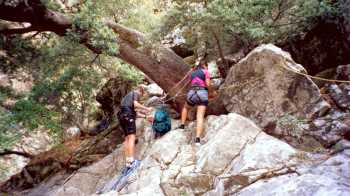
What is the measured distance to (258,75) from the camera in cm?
920

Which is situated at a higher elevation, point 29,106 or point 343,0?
point 343,0

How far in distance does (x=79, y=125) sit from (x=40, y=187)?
283 centimetres

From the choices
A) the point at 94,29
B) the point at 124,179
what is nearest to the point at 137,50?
the point at 94,29

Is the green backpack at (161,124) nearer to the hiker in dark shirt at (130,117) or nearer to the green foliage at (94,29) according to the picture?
the hiker in dark shirt at (130,117)

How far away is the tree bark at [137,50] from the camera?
10.6 metres

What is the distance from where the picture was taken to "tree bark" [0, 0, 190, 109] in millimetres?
10602

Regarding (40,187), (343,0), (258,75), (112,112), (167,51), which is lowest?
(40,187)

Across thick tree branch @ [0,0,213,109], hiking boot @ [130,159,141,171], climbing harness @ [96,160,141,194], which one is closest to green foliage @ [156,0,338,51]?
thick tree branch @ [0,0,213,109]

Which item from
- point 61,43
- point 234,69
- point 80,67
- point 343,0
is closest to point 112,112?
point 80,67

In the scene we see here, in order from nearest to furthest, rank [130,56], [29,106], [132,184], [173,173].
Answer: [173,173] → [132,184] → [29,106] → [130,56]

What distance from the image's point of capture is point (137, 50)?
36.3ft

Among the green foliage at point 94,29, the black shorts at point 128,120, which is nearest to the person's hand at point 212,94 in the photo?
the black shorts at point 128,120

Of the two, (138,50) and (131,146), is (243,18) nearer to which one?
(138,50)

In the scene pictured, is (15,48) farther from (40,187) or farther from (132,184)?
(132,184)
